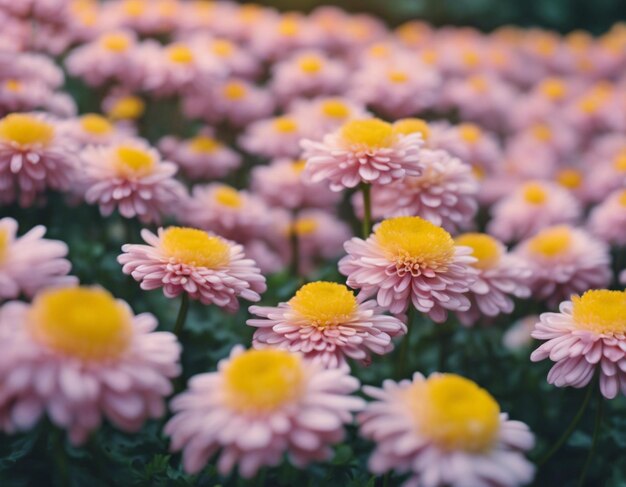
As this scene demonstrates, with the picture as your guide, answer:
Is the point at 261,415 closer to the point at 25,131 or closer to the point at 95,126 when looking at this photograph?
the point at 25,131

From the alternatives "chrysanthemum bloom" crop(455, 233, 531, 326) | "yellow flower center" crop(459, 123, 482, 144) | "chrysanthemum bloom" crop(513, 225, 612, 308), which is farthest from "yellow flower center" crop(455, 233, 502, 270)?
"yellow flower center" crop(459, 123, 482, 144)

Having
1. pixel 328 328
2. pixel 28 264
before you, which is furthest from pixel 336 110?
pixel 28 264

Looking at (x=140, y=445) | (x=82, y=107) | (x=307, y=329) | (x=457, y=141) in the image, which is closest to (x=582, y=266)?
(x=457, y=141)

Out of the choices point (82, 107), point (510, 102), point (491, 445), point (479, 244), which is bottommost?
point (82, 107)

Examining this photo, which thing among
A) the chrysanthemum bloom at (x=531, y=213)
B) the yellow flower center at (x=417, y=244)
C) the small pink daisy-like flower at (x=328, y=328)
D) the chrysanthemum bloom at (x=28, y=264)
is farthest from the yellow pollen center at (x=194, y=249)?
the chrysanthemum bloom at (x=531, y=213)

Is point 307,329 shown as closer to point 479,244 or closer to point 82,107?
point 479,244

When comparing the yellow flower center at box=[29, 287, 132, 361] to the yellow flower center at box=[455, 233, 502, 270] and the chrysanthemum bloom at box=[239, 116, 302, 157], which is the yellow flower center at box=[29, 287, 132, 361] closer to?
the yellow flower center at box=[455, 233, 502, 270]
